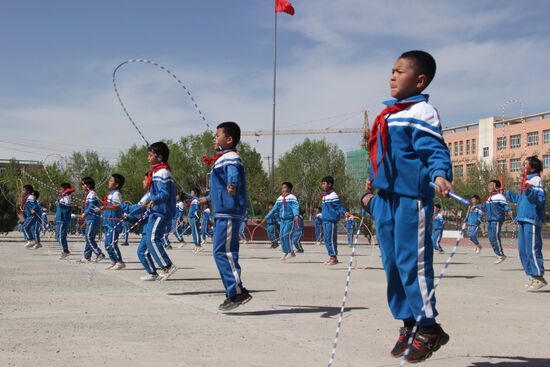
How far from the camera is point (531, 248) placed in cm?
1104

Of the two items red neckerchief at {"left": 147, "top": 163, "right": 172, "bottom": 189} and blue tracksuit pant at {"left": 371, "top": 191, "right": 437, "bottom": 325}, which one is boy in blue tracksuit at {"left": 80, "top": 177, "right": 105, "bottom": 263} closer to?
red neckerchief at {"left": 147, "top": 163, "right": 172, "bottom": 189}

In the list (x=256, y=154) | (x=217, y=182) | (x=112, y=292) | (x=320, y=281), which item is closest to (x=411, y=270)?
(x=217, y=182)

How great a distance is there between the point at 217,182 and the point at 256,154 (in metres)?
94.8

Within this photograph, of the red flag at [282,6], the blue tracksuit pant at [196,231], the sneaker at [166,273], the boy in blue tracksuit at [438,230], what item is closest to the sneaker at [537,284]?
the sneaker at [166,273]

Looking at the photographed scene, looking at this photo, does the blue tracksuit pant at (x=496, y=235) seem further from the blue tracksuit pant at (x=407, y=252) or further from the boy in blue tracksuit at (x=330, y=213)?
the blue tracksuit pant at (x=407, y=252)

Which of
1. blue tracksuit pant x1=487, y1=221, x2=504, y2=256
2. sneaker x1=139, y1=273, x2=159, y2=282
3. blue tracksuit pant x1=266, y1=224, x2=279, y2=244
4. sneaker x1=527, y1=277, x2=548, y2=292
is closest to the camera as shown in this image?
sneaker x1=527, y1=277, x2=548, y2=292

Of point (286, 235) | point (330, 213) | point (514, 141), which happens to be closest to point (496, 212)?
point (330, 213)

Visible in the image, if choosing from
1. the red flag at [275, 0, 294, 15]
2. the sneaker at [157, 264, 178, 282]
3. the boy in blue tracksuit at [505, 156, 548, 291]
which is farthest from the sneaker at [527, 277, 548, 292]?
the red flag at [275, 0, 294, 15]

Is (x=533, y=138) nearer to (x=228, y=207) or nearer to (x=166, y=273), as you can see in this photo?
(x=166, y=273)

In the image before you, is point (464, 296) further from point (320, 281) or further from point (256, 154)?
point (256, 154)

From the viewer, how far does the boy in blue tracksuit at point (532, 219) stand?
10.9 metres

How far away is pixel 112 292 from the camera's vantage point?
30.2 feet

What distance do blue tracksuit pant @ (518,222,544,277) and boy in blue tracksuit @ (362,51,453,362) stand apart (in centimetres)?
686

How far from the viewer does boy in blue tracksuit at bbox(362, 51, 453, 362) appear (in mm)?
4543
